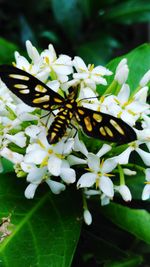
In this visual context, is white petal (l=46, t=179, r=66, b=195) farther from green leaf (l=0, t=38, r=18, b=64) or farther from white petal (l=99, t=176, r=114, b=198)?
green leaf (l=0, t=38, r=18, b=64)

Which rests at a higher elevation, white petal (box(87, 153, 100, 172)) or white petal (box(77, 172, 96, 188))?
white petal (box(87, 153, 100, 172))

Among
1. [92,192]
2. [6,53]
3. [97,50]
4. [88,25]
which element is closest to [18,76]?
[92,192]

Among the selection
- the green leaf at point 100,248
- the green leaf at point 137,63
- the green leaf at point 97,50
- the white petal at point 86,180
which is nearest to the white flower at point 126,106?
the white petal at point 86,180

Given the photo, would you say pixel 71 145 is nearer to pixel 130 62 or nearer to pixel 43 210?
pixel 43 210

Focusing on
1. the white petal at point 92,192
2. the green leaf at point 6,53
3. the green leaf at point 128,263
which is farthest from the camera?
the green leaf at point 6,53

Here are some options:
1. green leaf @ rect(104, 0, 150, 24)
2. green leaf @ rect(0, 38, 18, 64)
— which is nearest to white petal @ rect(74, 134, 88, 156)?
green leaf @ rect(0, 38, 18, 64)

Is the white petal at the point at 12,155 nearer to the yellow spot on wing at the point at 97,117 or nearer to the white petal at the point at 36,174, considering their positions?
the white petal at the point at 36,174
